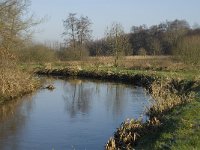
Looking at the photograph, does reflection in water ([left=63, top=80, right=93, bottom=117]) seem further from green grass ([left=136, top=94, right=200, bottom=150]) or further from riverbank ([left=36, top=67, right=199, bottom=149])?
green grass ([left=136, top=94, right=200, bottom=150])

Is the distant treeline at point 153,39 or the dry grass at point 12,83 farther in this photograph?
the distant treeline at point 153,39

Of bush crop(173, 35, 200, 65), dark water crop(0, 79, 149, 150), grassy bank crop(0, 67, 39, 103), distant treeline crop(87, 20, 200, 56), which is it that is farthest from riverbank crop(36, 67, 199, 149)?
distant treeline crop(87, 20, 200, 56)

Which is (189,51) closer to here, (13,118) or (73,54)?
(73,54)

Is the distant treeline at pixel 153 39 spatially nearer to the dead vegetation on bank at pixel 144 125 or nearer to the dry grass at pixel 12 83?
the dry grass at pixel 12 83

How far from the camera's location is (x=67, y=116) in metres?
19.4

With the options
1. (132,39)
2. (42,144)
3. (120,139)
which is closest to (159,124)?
(120,139)

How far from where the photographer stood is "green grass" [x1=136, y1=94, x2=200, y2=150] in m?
10.3

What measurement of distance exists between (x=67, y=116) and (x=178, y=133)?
28.8 feet

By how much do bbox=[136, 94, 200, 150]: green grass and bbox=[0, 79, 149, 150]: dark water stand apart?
221cm

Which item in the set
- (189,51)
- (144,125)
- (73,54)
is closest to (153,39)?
(73,54)

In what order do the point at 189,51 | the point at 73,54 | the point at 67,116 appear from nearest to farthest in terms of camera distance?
the point at 67,116
the point at 189,51
the point at 73,54

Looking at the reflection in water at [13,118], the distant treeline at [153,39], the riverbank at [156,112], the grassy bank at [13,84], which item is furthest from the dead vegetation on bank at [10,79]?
the distant treeline at [153,39]

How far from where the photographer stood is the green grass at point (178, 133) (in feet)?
33.9

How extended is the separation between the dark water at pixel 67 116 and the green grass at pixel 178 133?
2207mm
